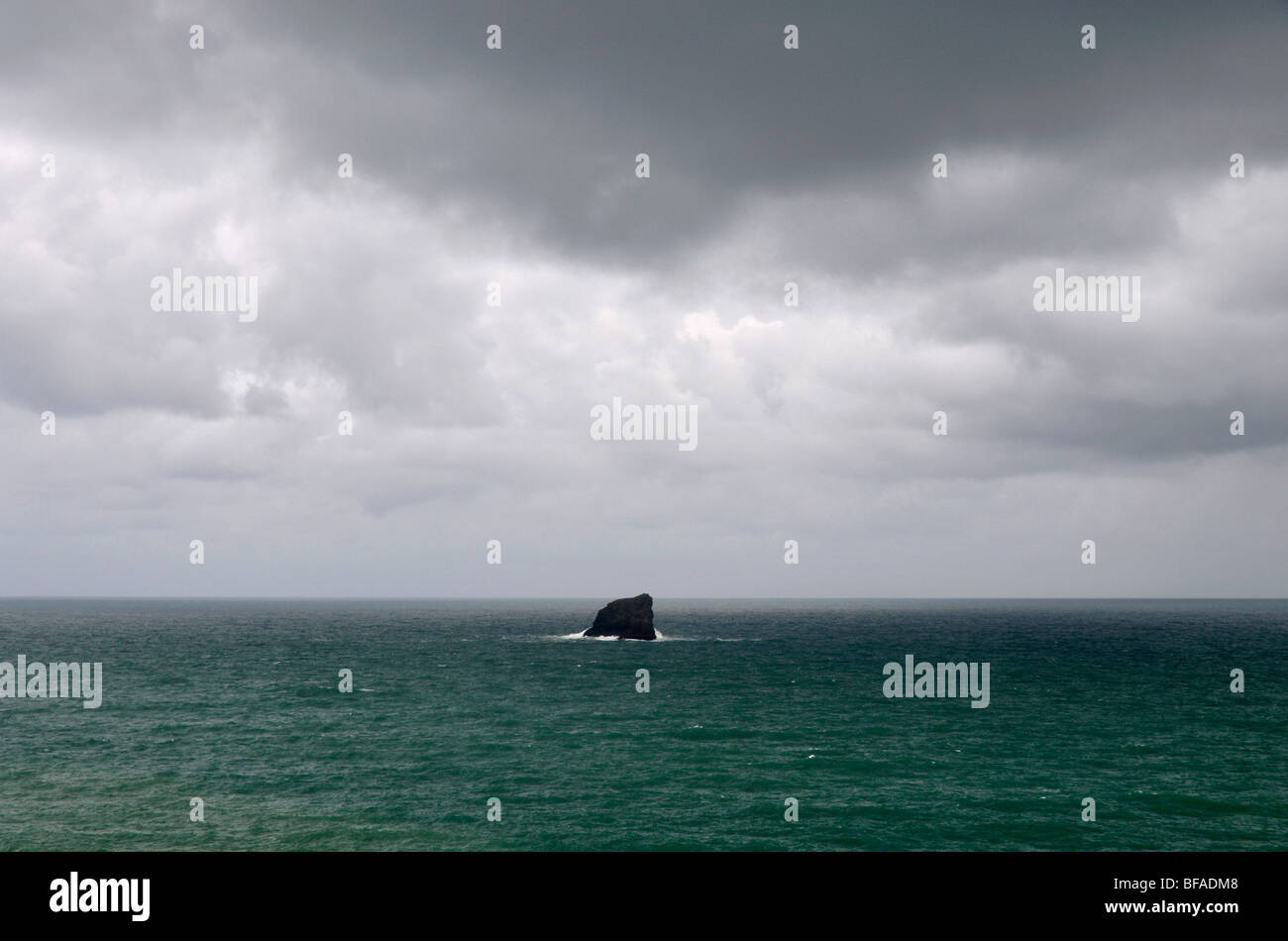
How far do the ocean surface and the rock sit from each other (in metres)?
41.2

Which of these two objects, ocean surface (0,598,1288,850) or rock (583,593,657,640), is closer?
ocean surface (0,598,1288,850)

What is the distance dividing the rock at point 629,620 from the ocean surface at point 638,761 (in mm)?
41164

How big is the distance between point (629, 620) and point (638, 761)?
9234 centimetres

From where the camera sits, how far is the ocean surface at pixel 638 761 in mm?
34219

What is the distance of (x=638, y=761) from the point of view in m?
47.0

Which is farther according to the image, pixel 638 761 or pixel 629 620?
pixel 629 620

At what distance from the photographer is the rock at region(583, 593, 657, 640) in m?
137

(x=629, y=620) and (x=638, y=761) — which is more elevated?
(x=638, y=761)

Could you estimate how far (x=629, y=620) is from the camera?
138875 millimetres
